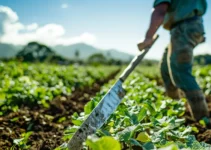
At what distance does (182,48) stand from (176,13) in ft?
1.41

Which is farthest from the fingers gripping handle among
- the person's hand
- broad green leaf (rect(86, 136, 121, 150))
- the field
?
broad green leaf (rect(86, 136, 121, 150))

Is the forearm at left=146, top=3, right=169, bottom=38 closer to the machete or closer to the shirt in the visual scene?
the shirt

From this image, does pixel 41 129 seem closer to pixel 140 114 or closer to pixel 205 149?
pixel 140 114

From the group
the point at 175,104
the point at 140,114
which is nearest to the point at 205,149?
the point at 140,114

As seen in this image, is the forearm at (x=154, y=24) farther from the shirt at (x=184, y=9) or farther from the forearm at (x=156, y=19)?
the shirt at (x=184, y=9)

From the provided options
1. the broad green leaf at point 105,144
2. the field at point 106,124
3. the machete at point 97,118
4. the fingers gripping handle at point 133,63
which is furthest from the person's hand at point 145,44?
the broad green leaf at point 105,144

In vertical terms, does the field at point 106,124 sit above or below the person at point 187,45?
below

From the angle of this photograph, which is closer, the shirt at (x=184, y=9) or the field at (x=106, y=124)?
the field at (x=106, y=124)

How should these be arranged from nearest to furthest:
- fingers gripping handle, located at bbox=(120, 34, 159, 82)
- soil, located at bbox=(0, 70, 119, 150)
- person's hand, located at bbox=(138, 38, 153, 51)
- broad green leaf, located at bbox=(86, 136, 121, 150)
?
broad green leaf, located at bbox=(86, 136, 121, 150)
fingers gripping handle, located at bbox=(120, 34, 159, 82)
soil, located at bbox=(0, 70, 119, 150)
person's hand, located at bbox=(138, 38, 153, 51)

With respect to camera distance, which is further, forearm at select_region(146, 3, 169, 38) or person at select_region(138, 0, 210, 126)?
person at select_region(138, 0, 210, 126)

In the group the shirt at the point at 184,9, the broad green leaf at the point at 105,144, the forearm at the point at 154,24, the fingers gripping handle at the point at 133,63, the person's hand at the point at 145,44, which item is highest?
the shirt at the point at 184,9

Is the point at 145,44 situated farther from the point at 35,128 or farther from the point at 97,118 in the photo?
the point at 35,128

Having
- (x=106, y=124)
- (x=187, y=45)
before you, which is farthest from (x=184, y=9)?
(x=106, y=124)

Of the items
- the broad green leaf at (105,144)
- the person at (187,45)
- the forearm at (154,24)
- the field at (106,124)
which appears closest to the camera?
the broad green leaf at (105,144)
